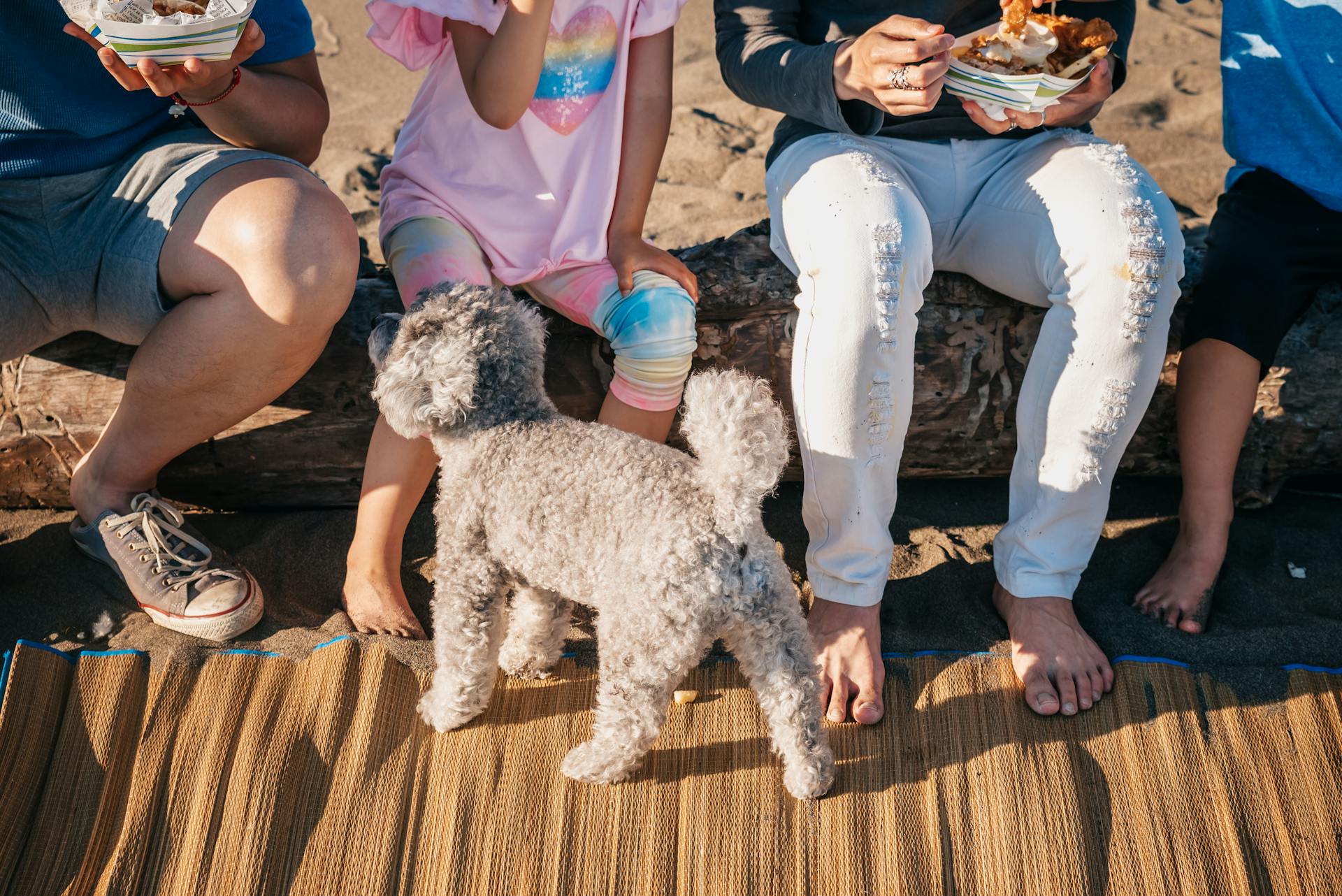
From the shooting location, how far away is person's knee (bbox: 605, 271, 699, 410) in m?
2.59

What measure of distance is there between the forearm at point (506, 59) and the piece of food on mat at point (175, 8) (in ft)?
2.15

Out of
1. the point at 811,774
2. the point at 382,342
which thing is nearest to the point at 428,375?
the point at 382,342

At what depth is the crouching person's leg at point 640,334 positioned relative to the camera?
102 inches

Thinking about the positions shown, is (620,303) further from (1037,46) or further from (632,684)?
(1037,46)

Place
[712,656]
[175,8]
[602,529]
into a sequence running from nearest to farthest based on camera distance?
[602,529], [175,8], [712,656]

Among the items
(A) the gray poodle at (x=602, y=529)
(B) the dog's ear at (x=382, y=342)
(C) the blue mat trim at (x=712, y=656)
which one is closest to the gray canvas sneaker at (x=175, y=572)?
(C) the blue mat trim at (x=712, y=656)

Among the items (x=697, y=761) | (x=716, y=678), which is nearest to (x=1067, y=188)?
(x=716, y=678)

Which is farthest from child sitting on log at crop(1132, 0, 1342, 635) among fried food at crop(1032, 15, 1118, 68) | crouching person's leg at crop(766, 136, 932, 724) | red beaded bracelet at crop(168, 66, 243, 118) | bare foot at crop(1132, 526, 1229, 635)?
red beaded bracelet at crop(168, 66, 243, 118)

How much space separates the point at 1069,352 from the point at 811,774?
4.11ft

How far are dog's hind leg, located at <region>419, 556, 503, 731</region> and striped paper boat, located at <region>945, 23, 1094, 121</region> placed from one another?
1649 millimetres

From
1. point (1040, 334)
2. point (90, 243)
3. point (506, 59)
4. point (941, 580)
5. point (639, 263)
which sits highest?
point (506, 59)

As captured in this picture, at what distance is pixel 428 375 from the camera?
2.13m

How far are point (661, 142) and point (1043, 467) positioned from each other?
145 centimetres

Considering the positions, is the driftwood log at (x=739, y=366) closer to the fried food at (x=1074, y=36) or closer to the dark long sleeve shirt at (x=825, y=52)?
the dark long sleeve shirt at (x=825, y=52)
